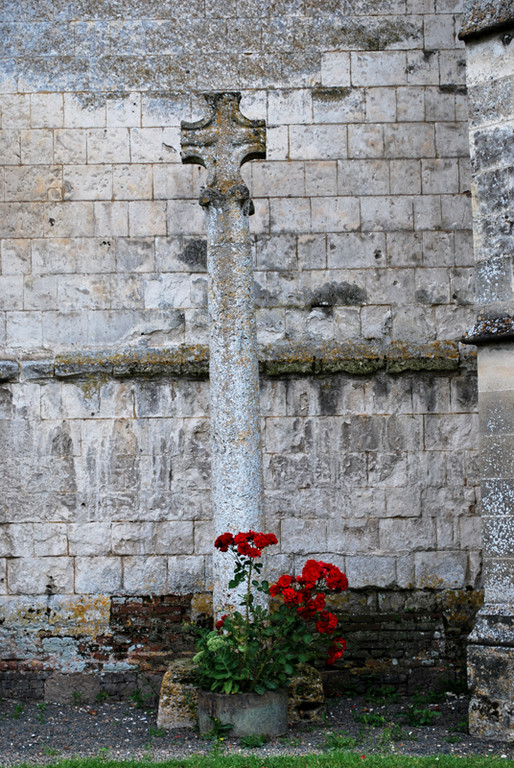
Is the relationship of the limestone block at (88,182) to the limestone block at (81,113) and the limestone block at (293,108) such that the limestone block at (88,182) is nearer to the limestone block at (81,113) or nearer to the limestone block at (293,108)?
the limestone block at (81,113)

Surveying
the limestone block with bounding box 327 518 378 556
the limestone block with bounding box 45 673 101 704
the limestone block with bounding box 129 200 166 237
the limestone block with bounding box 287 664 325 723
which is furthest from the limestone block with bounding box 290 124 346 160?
the limestone block with bounding box 45 673 101 704

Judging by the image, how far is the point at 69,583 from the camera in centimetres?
672

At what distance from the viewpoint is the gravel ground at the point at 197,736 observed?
4.89 meters

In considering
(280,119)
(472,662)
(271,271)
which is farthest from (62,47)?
(472,662)

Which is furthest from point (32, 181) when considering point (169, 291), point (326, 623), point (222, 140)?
point (326, 623)

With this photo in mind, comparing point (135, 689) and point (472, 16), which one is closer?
point (472, 16)

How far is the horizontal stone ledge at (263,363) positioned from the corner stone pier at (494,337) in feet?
4.63

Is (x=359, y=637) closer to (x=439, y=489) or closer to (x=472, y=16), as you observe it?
(x=439, y=489)

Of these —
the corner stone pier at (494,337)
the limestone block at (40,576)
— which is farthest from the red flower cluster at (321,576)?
the limestone block at (40,576)

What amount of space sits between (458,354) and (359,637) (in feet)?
7.57

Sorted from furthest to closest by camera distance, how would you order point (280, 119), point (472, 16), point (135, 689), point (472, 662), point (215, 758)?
point (280, 119) < point (135, 689) < point (472, 16) < point (472, 662) < point (215, 758)

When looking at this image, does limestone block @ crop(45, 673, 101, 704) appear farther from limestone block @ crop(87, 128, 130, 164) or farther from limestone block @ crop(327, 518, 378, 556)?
limestone block @ crop(87, 128, 130, 164)

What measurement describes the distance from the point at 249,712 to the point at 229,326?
2259 mm

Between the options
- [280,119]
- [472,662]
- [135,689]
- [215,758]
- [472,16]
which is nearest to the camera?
[215,758]
